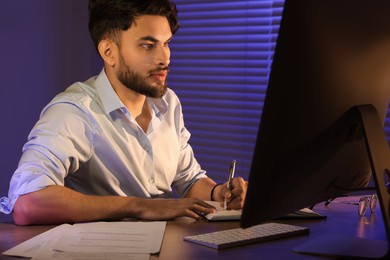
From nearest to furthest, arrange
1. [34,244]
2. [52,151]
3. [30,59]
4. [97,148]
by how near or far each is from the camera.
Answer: [34,244] < [52,151] < [97,148] < [30,59]

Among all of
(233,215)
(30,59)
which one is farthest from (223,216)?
(30,59)

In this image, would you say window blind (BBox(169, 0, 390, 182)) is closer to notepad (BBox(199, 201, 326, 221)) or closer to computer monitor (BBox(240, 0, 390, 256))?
notepad (BBox(199, 201, 326, 221))

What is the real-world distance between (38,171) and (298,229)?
0.73m

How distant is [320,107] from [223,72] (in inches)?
94.1

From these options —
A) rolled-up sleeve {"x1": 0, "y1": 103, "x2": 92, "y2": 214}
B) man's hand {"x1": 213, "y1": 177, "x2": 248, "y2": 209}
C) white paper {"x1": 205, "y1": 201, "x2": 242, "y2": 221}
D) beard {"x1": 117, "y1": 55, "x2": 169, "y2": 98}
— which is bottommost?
white paper {"x1": 205, "y1": 201, "x2": 242, "y2": 221}

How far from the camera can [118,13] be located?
2297 mm

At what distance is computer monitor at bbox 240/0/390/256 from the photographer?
3.72 ft

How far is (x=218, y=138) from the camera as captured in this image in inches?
143

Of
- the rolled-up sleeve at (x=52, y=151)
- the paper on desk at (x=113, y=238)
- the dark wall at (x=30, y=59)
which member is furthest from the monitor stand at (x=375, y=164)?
the dark wall at (x=30, y=59)

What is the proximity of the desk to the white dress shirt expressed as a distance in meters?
0.20

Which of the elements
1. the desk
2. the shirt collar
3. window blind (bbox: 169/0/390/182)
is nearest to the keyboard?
the desk

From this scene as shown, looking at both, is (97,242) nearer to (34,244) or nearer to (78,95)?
(34,244)

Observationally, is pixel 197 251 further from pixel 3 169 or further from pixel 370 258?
pixel 3 169

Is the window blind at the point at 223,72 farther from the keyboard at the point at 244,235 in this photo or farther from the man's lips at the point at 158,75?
the keyboard at the point at 244,235
